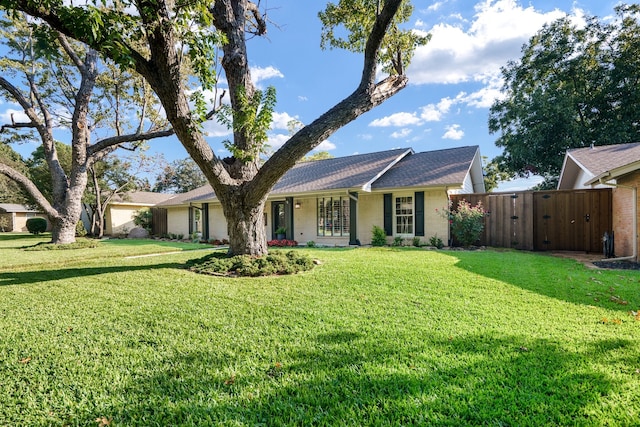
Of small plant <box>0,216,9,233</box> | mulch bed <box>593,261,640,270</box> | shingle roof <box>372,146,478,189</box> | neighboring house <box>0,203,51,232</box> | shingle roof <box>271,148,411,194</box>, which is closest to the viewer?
mulch bed <box>593,261,640,270</box>

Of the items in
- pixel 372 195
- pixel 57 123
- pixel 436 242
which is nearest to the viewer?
pixel 436 242

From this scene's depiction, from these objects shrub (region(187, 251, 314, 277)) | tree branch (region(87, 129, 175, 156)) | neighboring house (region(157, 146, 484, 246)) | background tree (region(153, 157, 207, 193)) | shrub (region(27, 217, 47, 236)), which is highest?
background tree (region(153, 157, 207, 193))

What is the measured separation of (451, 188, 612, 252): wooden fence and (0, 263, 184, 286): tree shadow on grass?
10337 millimetres

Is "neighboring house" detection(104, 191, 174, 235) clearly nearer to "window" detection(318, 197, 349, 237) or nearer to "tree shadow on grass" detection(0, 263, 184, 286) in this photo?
"window" detection(318, 197, 349, 237)

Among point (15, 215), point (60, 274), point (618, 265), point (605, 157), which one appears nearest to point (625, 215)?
point (618, 265)

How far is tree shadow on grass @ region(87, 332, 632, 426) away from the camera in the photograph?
1923 millimetres

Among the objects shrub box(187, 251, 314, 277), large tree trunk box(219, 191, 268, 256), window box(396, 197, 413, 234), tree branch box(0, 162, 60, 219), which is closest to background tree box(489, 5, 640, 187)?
window box(396, 197, 413, 234)

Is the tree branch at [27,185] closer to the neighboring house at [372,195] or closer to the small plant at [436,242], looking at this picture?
the neighboring house at [372,195]

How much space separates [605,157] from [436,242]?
20.7ft

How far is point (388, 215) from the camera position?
39.7 feet

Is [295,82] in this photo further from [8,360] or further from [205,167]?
[8,360]

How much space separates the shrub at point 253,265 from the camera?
19.9 ft

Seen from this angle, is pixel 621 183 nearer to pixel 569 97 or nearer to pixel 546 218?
pixel 546 218

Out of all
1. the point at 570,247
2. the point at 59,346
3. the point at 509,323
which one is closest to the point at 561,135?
the point at 570,247
